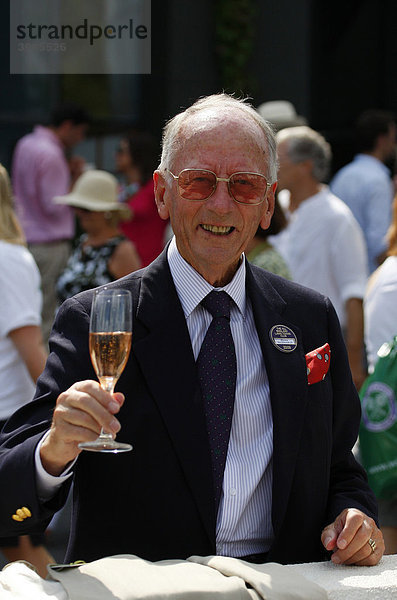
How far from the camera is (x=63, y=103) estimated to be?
31.2 ft

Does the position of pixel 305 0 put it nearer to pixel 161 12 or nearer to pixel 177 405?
pixel 161 12

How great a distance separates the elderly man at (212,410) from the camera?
2463mm

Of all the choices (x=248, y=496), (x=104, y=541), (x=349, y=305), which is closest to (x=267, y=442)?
(x=248, y=496)

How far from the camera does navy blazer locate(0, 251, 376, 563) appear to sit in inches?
96.4

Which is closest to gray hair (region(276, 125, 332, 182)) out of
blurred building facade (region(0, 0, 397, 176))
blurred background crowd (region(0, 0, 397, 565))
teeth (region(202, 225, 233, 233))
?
blurred background crowd (region(0, 0, 397, 565))

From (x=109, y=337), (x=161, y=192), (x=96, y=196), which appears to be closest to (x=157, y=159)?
(x=96, y=196)

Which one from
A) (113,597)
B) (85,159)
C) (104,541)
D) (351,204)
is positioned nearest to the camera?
(113,597)

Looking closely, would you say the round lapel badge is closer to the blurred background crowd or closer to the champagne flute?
the champagne flute

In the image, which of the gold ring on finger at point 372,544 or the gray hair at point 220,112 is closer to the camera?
the gold ring on finger at point 372,544

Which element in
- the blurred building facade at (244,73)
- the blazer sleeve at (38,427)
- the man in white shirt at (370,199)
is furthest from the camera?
the blurred building facade at (244,73)

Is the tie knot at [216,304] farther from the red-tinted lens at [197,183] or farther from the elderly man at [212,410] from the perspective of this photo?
the red-tinted lens at [197,183]

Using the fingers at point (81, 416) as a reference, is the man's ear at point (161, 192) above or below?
above

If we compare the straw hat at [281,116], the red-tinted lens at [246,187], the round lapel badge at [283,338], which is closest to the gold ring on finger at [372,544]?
the round lapel badge at [283,338]

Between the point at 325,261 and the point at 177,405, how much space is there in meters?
3.84
